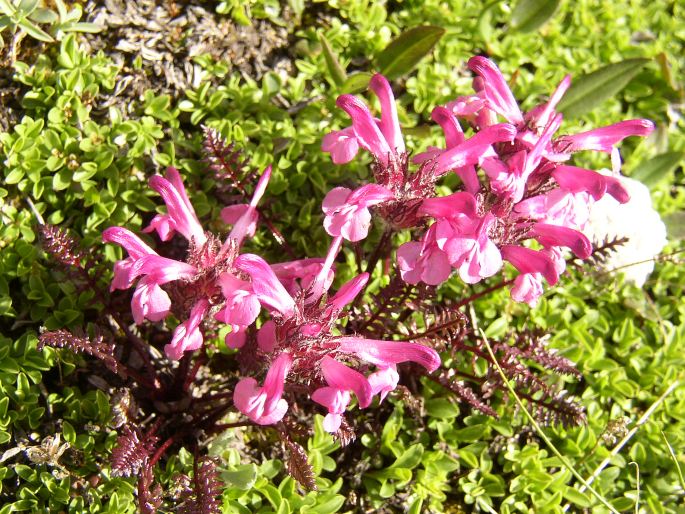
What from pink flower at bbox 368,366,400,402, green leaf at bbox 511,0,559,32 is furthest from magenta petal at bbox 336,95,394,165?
green leaf at bbox 511,0,559,32

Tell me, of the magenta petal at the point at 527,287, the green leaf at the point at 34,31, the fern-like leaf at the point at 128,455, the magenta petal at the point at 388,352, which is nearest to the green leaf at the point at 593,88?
the magenta petal at the point at 527,287

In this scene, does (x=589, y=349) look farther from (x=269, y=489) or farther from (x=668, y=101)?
(x=668, y=101)

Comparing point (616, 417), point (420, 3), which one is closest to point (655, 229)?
point (616, 417)

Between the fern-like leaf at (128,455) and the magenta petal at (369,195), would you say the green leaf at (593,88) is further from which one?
the fern-like leaf at (128,455)

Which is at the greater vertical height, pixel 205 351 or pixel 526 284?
pixel 526 284

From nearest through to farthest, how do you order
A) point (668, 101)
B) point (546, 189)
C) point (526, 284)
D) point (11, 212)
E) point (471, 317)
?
1. point (526, 284)
2. point (546, 189)
3. point (11, 212)
4. point (471, 317)
5. point (668, 101)

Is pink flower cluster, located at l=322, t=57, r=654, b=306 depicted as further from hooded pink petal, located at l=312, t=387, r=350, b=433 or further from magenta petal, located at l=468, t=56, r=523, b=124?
hooded pink petal, located at l=312, t=387, r=350, b=433

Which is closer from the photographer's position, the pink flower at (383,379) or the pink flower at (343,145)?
the pink flower at (383,379)
